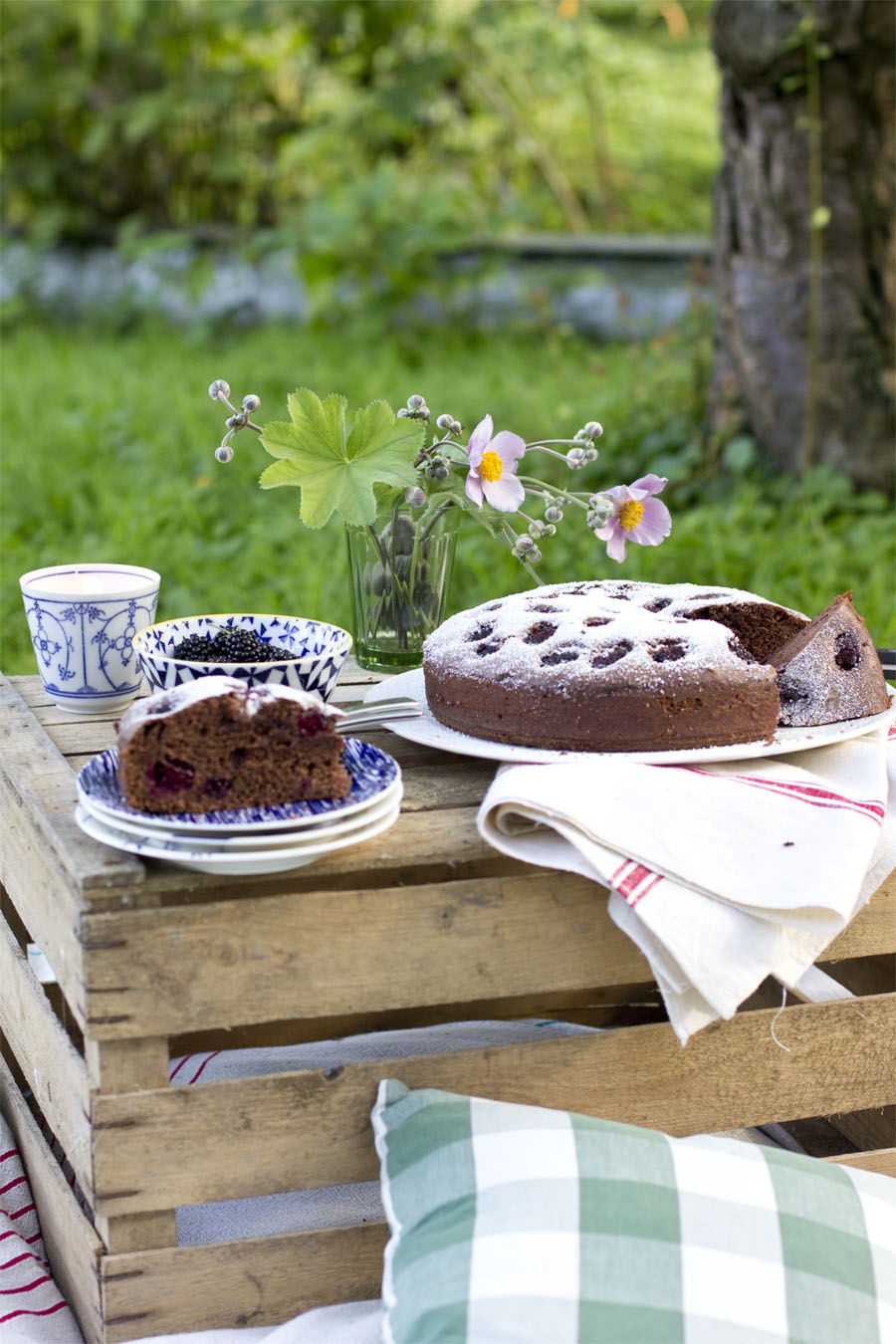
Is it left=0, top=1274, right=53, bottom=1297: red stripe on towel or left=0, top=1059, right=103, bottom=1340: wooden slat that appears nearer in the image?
left=0, top=1059, right=103, bottom=1340: wooden slat

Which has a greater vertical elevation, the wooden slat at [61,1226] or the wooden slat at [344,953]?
the wooden slat at [344,953]

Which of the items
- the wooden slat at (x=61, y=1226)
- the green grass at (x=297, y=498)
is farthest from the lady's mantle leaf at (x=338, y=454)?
the green grass at (x=297, y=498)

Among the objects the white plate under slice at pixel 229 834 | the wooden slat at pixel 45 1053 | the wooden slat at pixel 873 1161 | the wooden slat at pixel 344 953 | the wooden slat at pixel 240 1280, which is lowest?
the wooden slat at pixel 873 1161

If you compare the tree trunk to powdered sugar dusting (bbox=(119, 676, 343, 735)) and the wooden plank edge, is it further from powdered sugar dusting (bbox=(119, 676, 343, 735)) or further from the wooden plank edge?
powdered sugar dusting (bbox=(119, 676, 343, 735))

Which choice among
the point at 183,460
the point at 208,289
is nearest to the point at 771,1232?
the point at 183,460

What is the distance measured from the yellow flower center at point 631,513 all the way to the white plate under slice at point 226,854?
53 cm

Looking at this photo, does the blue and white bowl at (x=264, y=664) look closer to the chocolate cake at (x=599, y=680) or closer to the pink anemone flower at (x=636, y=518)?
the chocolate cake at (x=599, y=680)

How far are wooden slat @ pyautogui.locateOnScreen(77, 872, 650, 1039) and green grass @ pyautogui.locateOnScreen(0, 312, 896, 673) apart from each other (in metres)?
1.63

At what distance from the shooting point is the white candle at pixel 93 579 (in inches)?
55.6

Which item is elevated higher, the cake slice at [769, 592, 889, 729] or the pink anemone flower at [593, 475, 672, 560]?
the pink anemone flower at [593, 475, 672, 560]

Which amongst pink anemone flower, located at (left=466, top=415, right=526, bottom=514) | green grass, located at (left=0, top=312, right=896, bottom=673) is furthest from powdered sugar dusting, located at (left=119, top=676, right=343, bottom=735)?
green grass, located at (left=0, top=312, right=896, bottom=673)

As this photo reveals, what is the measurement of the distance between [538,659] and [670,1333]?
55 centimetres

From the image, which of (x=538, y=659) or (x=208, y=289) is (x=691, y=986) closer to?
(x=538, y=659)

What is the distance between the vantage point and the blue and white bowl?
4.11 feet
